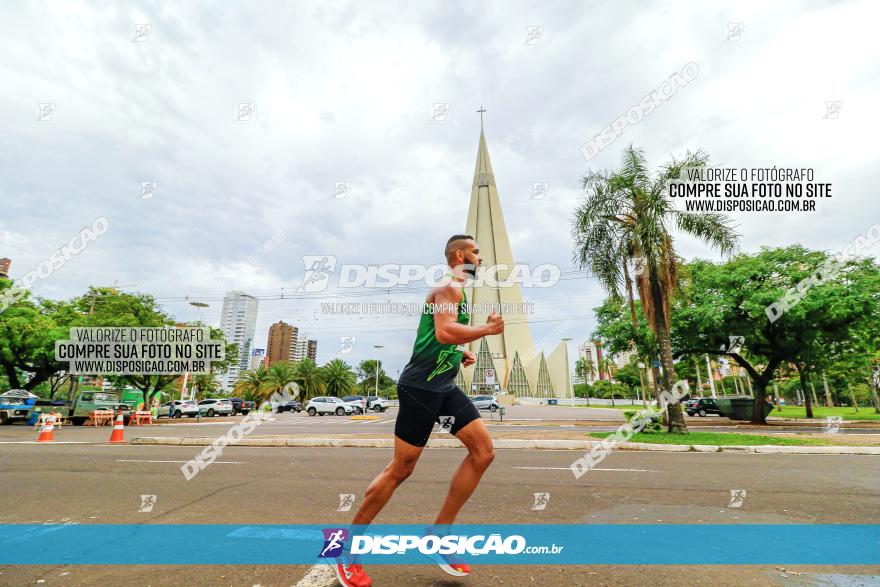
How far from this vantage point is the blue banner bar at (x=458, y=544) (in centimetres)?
298

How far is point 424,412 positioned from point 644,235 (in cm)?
1280

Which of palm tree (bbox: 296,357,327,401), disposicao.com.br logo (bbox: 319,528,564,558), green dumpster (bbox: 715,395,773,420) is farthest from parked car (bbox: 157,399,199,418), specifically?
green dumpster (bbox: 715,395,773,420)

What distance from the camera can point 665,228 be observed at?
1351 cm

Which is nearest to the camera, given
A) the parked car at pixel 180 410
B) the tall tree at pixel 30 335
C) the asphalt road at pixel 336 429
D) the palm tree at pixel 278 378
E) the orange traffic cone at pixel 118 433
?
the orange traffic cone at pixel 118 433

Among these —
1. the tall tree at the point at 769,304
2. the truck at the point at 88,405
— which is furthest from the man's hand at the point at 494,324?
the truck at the point at 88,405

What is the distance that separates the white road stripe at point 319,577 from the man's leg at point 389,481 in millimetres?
387

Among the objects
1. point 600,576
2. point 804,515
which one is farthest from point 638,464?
point 600,576

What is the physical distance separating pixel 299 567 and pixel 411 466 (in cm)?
111

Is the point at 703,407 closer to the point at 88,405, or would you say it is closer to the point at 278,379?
the point at 88,405

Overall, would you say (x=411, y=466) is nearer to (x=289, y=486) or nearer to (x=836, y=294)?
(x=289, y=486)

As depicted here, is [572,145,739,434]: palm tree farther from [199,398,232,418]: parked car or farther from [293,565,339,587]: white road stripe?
[199,398,232,418]: parked car

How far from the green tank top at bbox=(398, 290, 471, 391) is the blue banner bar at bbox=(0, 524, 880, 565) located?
0.93 metres

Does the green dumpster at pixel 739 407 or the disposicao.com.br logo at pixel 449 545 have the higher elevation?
the disposicao.com.br logo at pixel 449 545

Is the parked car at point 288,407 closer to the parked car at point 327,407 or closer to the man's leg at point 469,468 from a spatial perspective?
the parked car at point 327,407
